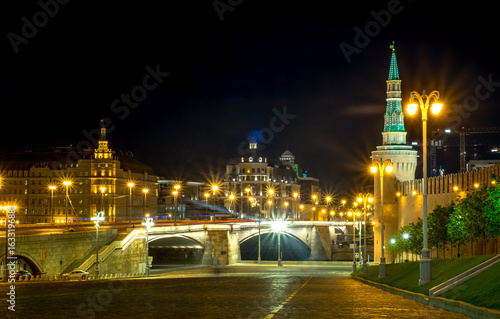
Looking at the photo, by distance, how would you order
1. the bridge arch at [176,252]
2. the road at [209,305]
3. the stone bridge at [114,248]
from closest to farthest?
the road at [209,305], the stone bridge at [114,248], the bridge arch at [176,252]

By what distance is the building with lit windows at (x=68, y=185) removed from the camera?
520 ft

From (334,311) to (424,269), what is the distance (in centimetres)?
935

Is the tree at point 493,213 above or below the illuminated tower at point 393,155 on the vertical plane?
below

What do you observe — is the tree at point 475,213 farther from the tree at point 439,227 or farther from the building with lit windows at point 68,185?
the building with lit windows at point 68,185

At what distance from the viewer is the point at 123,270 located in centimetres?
6700

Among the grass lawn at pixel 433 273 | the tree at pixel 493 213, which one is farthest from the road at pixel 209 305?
the tree at pixel 493 213

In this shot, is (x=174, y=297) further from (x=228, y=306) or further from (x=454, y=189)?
(x=454, y=189)

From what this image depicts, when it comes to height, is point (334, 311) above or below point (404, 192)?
below

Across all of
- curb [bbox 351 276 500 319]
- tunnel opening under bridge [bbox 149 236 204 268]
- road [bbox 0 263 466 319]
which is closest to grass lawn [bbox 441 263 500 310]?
curb [bbox 351 276 500 319]

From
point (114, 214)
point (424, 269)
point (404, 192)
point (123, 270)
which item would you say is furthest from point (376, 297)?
point (114, 214)

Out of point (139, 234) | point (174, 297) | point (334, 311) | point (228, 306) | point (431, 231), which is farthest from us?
point (139, 234)

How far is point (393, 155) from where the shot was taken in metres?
102

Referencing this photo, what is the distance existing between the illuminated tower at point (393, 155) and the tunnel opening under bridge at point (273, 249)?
40.1 metres

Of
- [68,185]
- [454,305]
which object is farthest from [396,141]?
[454,305]
